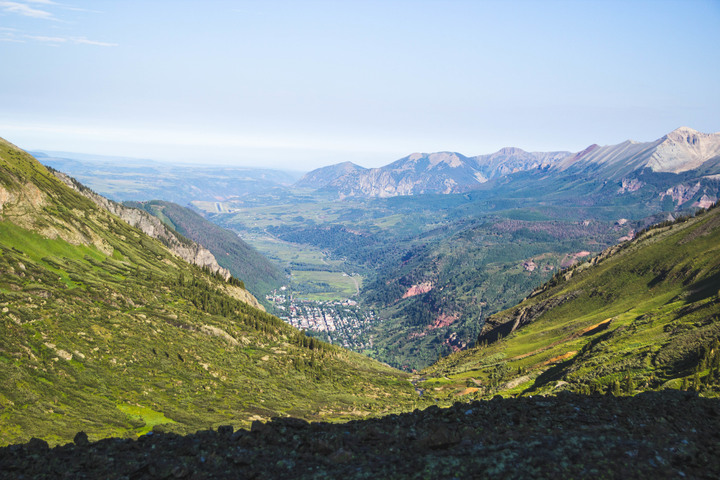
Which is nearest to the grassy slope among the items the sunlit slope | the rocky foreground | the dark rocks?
the dark rocks

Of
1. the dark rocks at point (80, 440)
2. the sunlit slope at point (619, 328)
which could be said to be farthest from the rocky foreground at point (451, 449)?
the sunlit slope at point (619, 328)

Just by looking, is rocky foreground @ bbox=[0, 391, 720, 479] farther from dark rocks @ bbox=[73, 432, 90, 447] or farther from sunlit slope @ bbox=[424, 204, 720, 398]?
sunlit slope @ bbox=[424, 204, 720, 398]

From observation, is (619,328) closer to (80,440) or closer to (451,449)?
(451,449)

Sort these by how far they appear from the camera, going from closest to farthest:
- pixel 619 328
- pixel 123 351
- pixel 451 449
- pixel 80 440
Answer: pixel 451 449, pixel 80 440, pixel 123 351, pixel 619 328

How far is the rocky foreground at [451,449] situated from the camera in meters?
20.7

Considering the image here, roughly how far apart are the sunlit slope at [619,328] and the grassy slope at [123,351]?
28.8m

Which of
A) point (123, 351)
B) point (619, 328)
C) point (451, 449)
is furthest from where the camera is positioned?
point (619, 328)

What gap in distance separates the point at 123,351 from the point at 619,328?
335ft

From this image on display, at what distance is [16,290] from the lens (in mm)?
75000

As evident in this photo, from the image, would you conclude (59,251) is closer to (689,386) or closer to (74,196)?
(74,196)

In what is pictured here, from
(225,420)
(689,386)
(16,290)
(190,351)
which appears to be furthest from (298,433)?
(16,290)

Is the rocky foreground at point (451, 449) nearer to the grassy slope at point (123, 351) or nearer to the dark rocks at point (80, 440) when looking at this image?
the dark rocks at point (80, 440)

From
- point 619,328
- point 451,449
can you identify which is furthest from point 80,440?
point 619,328

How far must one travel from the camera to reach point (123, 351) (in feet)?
239
